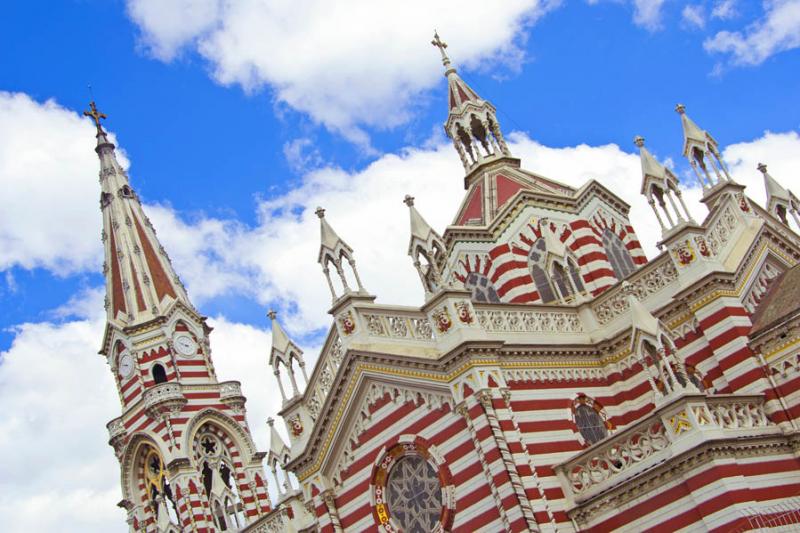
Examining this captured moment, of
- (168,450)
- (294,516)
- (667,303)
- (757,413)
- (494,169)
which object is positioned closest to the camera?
(757,413)

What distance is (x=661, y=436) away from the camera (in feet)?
64.2

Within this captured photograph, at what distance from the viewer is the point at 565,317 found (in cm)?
2448

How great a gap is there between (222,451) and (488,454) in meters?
20.9

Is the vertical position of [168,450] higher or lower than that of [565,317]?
higher

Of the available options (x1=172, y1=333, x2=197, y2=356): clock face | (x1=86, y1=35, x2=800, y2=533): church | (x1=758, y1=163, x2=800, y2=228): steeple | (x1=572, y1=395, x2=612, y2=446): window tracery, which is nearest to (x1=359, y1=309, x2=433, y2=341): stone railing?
(x1=86, y1=35, x2=800, y2=533): church

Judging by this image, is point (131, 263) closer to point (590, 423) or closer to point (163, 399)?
point (163, 399)

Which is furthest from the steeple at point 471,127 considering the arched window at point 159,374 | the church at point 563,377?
the arched window at point 159,374

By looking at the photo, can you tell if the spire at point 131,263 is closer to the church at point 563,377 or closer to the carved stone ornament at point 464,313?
the church at point 563,377

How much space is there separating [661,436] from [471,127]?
15898 millimetres

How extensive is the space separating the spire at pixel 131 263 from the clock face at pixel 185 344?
3.98 ft

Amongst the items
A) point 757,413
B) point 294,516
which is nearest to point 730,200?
point 757,413

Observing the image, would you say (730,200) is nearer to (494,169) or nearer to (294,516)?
(494,169)

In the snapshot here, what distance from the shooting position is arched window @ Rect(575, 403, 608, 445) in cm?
2295

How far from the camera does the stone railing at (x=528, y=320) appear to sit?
22969 millimetres
